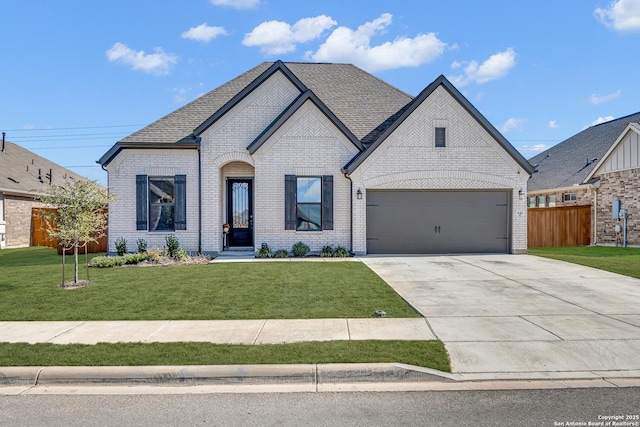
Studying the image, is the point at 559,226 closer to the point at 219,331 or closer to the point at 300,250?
the point at 300,250

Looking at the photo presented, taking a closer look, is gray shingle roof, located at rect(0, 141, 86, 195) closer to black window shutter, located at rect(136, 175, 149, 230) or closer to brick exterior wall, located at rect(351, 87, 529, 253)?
black window shutter, located at rect(136, 175, 149, 230)

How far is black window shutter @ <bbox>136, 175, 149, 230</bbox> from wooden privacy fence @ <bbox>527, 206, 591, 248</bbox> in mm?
17851

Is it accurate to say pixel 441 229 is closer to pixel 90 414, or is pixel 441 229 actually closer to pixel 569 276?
pixel 569 276

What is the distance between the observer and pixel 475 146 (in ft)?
51.7

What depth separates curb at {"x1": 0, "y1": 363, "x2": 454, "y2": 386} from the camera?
190 inches

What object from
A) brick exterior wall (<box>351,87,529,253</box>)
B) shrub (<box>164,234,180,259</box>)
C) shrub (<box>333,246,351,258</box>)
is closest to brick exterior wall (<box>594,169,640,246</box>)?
brick exterior wall (<box>351,87,529,253</box>)

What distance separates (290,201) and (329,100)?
17.3ft

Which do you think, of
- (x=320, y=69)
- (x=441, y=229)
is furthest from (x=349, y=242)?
(x=320, y=69)

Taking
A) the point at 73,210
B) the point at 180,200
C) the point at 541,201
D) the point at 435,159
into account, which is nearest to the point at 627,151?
the point at 541,201

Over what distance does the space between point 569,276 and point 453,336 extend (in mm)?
6782

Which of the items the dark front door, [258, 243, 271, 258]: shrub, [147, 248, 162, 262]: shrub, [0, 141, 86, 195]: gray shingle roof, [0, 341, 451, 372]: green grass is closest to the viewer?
[0, 341, 451, 372]: green grass

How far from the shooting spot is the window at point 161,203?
619 inches

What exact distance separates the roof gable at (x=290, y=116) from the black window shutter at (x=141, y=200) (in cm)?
418

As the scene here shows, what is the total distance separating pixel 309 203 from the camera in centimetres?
1578
